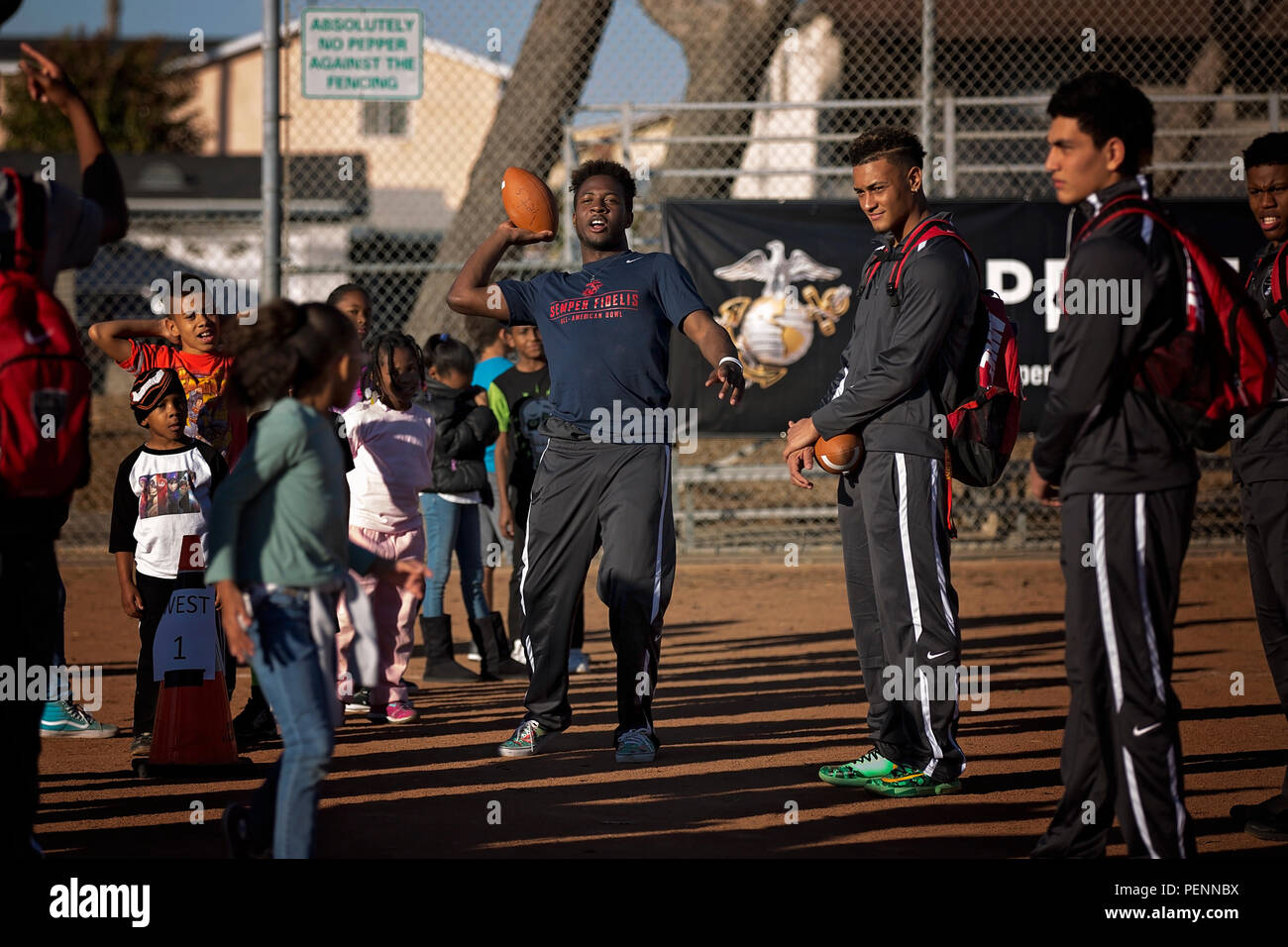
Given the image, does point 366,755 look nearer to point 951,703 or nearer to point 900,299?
point 951,703

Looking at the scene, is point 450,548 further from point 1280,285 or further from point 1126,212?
point 1126,212

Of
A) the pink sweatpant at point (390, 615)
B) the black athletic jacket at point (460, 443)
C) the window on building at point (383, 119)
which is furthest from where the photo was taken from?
the window on building at point (383, 119)

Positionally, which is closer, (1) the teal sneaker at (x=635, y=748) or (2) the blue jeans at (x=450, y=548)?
(1) the teal sneaker at (x=635, y=748)

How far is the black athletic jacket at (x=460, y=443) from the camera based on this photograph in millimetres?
8312

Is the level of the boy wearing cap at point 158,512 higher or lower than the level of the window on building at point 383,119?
lower

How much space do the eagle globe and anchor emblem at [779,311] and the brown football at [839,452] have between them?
664 centimetres

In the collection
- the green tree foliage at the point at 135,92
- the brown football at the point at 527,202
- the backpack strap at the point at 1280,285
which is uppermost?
the green tree foliage at the point at 135,92

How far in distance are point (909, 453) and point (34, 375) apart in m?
3.18

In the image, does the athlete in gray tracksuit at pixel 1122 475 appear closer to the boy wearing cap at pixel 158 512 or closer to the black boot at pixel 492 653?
the boy wearing cap at pixel 158 512

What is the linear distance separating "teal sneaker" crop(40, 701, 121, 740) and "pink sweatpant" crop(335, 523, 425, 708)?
1168mm

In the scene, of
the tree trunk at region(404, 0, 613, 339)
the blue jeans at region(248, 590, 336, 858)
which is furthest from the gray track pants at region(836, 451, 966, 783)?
the tree trunk at region(404, 0, 613, 339)

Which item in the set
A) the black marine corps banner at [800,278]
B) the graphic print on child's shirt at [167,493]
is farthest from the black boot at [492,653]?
the black marine corps banner at [800,278]

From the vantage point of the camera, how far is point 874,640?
5.99m

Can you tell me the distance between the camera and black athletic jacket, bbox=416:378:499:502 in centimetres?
831
